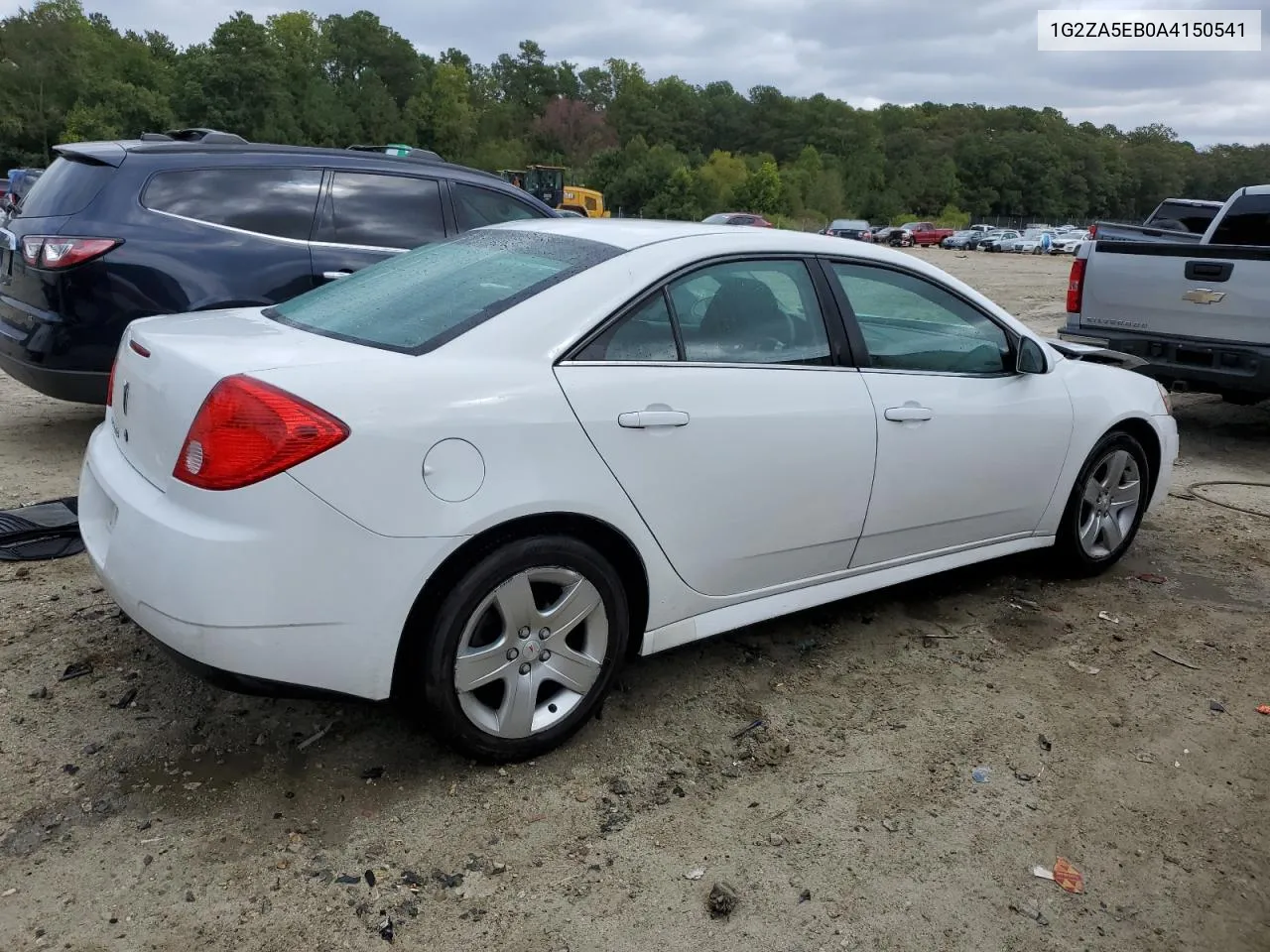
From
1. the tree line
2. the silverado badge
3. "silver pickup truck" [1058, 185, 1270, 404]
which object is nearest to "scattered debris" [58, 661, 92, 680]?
"silver pickup truck" [1058, 185, 1270, 404]

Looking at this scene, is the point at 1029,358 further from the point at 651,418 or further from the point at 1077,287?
the point at 1077,287

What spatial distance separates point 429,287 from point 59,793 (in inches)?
68.6

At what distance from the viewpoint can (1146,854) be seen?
106 inches

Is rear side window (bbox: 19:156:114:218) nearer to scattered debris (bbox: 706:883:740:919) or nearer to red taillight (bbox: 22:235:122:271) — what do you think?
red taillight (bbox: 22:235:122:271)

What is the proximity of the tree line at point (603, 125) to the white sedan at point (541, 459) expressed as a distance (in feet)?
276

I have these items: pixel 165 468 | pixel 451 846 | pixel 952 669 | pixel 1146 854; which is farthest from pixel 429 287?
pixel 1146 854

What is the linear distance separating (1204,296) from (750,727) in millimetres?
5645

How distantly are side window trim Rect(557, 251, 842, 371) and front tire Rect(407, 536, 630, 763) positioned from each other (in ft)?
1.92

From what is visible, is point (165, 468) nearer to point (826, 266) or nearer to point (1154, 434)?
point (826, 266)

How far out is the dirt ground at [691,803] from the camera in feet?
7.75

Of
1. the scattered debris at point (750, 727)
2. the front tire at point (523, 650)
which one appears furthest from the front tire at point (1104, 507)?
the front tire at point (523, 650)

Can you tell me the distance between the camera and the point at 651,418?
2.95 m

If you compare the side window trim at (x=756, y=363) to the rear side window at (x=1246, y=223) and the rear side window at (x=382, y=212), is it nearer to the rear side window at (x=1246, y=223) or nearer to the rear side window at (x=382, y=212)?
the rear side window at (x=382, y=212)

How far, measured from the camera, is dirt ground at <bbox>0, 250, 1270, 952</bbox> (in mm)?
2363
